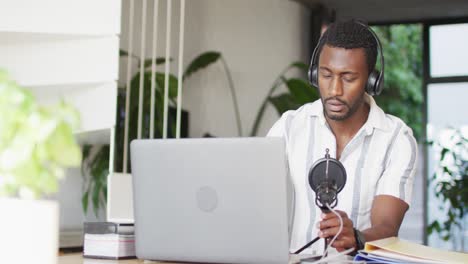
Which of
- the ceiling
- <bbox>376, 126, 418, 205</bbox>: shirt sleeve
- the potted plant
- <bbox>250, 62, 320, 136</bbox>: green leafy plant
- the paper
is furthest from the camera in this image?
the ceiling

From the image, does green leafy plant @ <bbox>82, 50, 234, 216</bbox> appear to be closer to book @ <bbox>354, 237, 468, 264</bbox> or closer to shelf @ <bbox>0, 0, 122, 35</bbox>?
shelf @ <bbox>0, 0, 122, 35</bbox>

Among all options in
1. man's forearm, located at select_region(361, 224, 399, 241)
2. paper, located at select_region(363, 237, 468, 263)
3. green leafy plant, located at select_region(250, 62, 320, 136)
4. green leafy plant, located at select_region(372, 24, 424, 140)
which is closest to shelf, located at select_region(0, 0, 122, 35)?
man's forearm, located at select_region(361, 224, 399, 241)

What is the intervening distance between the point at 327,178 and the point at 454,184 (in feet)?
15.6

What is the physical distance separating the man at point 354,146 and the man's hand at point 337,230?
1.16 ft

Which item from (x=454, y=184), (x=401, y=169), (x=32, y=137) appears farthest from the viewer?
(x=454, y=184)

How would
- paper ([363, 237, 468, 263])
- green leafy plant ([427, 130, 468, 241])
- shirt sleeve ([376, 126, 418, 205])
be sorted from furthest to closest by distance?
green leafy plant ([427, 130, 468, 241]) < shirt sleeve ([376, 126, 418, 205]) < paper ([363, 237, 468, 263])

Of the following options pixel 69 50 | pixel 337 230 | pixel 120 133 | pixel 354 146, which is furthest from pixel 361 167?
pixel 120 133

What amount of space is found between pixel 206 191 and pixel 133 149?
0.22 meters

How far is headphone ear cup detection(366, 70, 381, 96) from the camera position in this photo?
2.22 m

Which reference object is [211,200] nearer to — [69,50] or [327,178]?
[327,178]

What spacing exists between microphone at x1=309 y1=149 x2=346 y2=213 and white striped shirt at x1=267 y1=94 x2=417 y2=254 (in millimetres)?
514

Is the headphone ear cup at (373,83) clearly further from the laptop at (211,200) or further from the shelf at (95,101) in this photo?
the shelf at (95,101)

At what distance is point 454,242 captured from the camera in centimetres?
667

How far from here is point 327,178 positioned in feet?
5.58
